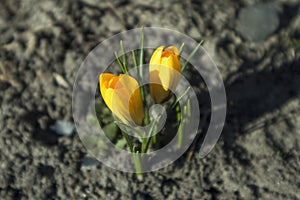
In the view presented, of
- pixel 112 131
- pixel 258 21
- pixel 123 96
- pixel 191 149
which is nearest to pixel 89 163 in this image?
pixel 112 131

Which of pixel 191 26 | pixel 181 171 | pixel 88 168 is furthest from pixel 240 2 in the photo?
pixel 88 168

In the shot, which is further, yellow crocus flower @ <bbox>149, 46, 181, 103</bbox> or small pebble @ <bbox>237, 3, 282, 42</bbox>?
small pebble @ <bbox>237, 3, 282, 42</bbox>

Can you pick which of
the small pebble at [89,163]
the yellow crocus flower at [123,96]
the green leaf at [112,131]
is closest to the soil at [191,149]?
the small pebble at [89,163]

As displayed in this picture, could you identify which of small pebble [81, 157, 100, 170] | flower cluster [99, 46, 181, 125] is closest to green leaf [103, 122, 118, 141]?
small pebble [81, 157, 100, 170]

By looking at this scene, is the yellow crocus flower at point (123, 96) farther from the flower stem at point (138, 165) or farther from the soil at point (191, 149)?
the soil at point (191, 149)

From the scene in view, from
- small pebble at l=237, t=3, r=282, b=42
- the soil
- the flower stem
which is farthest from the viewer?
small pebble at l=237, t=3, r=282, b=42

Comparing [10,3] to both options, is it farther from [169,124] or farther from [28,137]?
[169,124]

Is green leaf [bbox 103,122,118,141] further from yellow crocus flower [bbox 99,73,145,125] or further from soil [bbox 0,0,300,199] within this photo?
yellow crocus flower [bbox 99,73,145,125]

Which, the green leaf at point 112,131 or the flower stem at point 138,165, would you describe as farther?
the green leaf at point 112,131
